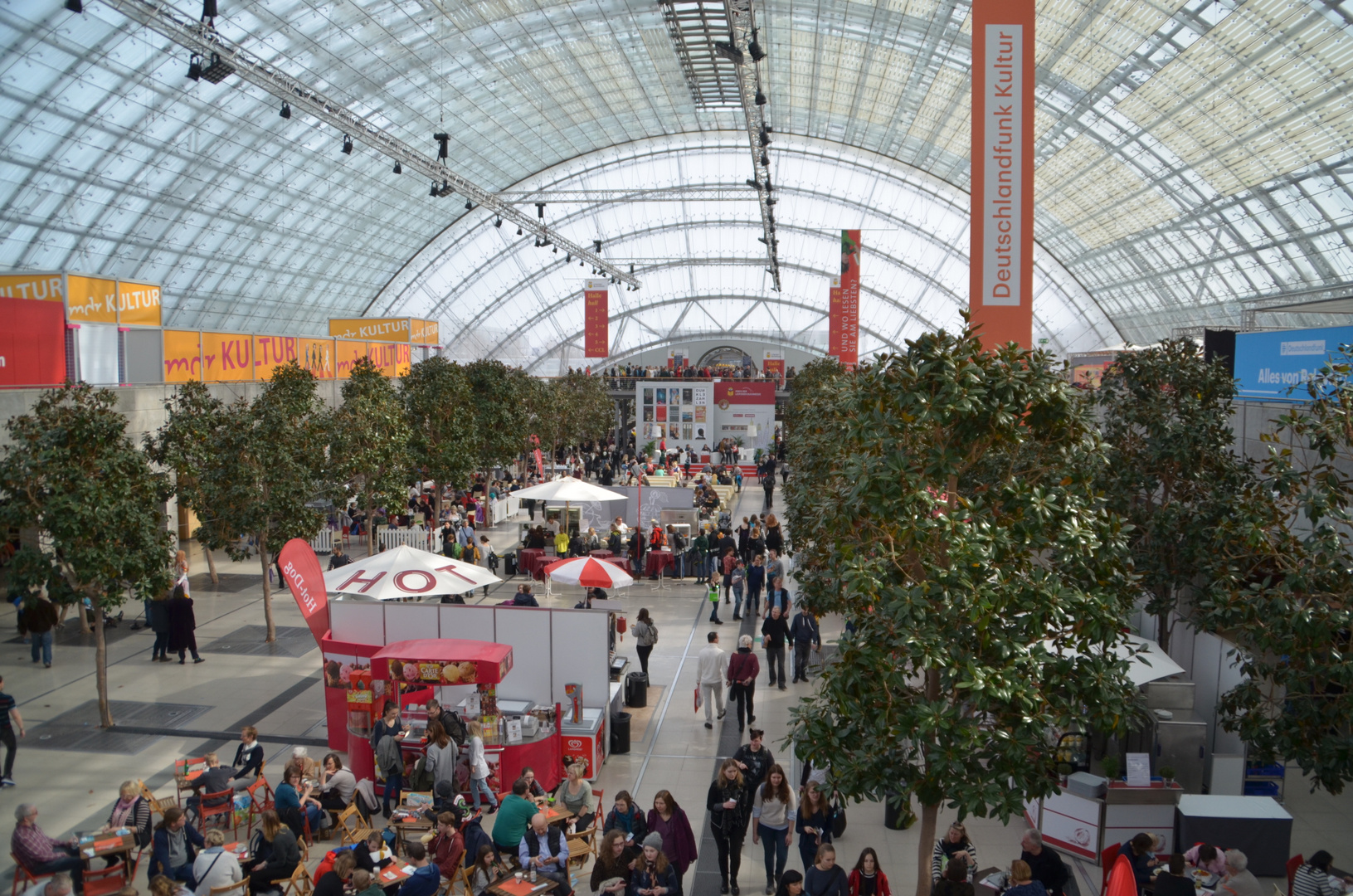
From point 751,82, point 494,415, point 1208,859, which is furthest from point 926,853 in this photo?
point 751,82

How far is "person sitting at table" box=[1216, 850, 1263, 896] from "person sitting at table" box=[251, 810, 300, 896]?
7296mm

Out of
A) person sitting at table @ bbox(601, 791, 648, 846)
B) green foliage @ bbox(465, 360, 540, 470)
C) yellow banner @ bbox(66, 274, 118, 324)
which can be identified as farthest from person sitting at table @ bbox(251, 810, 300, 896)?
green foliage @ bbox(465, 360, 540, 470)

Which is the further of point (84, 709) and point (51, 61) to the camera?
point (51, 61)

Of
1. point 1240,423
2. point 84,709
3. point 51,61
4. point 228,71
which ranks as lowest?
point 84,709

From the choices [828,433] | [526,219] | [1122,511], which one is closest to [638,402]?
[526,219]

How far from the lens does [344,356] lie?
2720 cm

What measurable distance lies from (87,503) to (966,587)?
1029 centimetres

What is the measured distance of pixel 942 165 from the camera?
47.7m

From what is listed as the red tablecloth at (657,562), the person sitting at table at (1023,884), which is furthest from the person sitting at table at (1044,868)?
the red tablecloth at (657,562)

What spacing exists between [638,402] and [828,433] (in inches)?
1218

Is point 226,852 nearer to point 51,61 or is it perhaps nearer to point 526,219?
point 51,61

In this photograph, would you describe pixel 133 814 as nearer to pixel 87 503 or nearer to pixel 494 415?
pixel 87 503

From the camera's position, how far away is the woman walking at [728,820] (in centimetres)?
834

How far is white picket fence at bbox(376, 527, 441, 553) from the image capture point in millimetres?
22406
